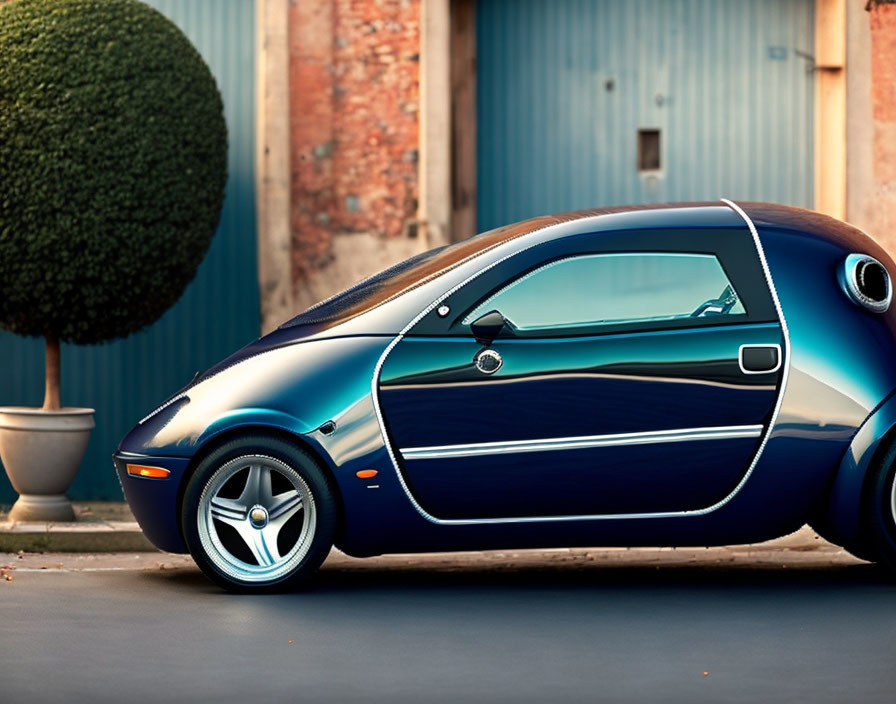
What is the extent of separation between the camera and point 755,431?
313 inches

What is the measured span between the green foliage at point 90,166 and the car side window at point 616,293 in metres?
4.24

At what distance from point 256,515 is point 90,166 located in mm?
4271

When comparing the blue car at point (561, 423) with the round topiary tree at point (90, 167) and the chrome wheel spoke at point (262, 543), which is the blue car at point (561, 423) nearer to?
the chrome wheel spoke at point (262, 543)

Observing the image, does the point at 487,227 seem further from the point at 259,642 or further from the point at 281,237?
the point at 259,642

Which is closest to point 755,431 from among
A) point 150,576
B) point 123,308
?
point 150,576

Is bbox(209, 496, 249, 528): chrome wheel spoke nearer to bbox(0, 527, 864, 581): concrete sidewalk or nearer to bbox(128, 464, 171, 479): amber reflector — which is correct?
bbox(128, 464, 171, 479): amber reflector

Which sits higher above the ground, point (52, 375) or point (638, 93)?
point (638, 93)

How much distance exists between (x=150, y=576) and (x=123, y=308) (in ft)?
11.1

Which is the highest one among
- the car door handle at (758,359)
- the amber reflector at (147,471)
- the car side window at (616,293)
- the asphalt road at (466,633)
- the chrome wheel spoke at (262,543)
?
the car side window at (616,293)

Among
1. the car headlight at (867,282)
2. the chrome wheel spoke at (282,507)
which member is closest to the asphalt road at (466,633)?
the chrome wheel spoke at (282,507)

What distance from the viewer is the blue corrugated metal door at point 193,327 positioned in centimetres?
1395

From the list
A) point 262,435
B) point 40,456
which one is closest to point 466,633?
point 262,435

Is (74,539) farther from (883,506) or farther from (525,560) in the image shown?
(883,506)

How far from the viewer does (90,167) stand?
11.6 m
